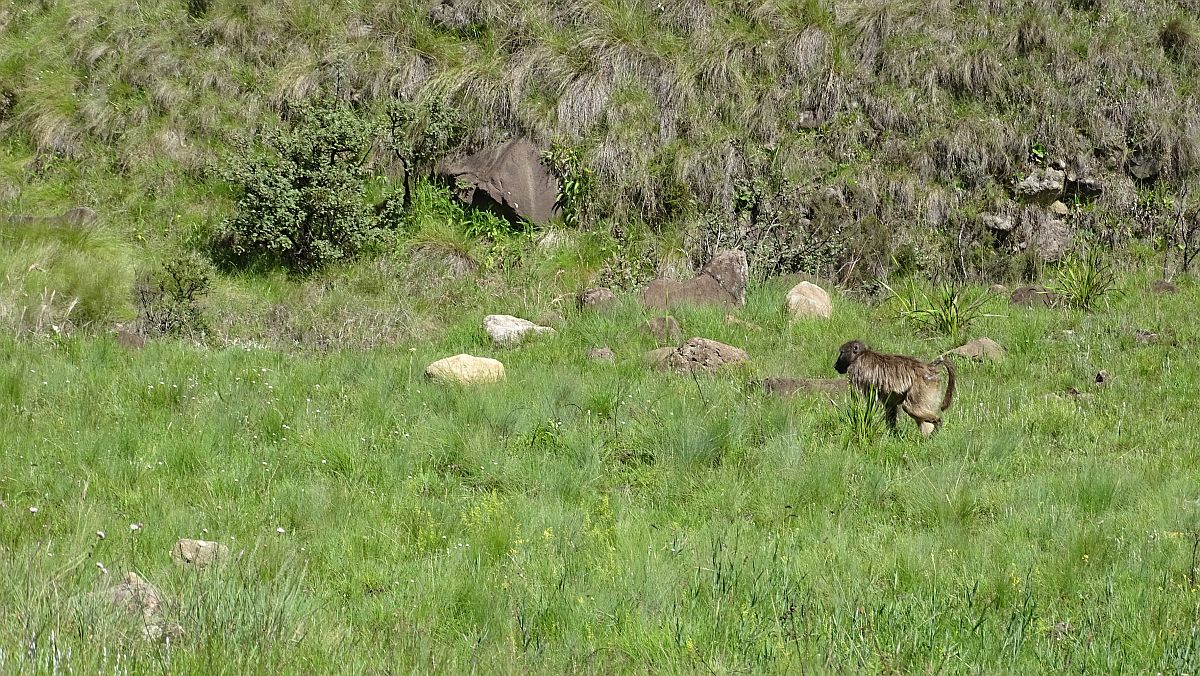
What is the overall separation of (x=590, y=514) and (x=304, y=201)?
820 centimetres

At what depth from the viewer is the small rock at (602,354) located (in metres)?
9.74

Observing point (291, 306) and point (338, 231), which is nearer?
point (291, 306)

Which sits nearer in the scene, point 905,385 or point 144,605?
point 144,605

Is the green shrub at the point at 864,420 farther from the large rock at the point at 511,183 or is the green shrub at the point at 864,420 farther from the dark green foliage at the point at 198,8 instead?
the dark green foliage at the point at 198,8

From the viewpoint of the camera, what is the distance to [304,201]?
12.9m

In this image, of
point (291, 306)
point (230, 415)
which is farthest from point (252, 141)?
point (230, 415)

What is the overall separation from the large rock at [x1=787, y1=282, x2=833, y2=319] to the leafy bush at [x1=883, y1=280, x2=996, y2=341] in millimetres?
737

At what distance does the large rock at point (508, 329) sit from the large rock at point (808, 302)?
2493 millimetres

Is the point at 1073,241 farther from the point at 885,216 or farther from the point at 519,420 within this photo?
the point at 519,420

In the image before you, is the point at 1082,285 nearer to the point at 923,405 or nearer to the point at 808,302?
the point at 808,302

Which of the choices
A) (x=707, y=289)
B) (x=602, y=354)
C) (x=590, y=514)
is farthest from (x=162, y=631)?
(x=707, y=289)

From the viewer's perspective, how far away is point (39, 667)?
10.2 ft

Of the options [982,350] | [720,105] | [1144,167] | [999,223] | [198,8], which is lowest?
[999,223]

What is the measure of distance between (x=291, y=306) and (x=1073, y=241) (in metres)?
9.46
